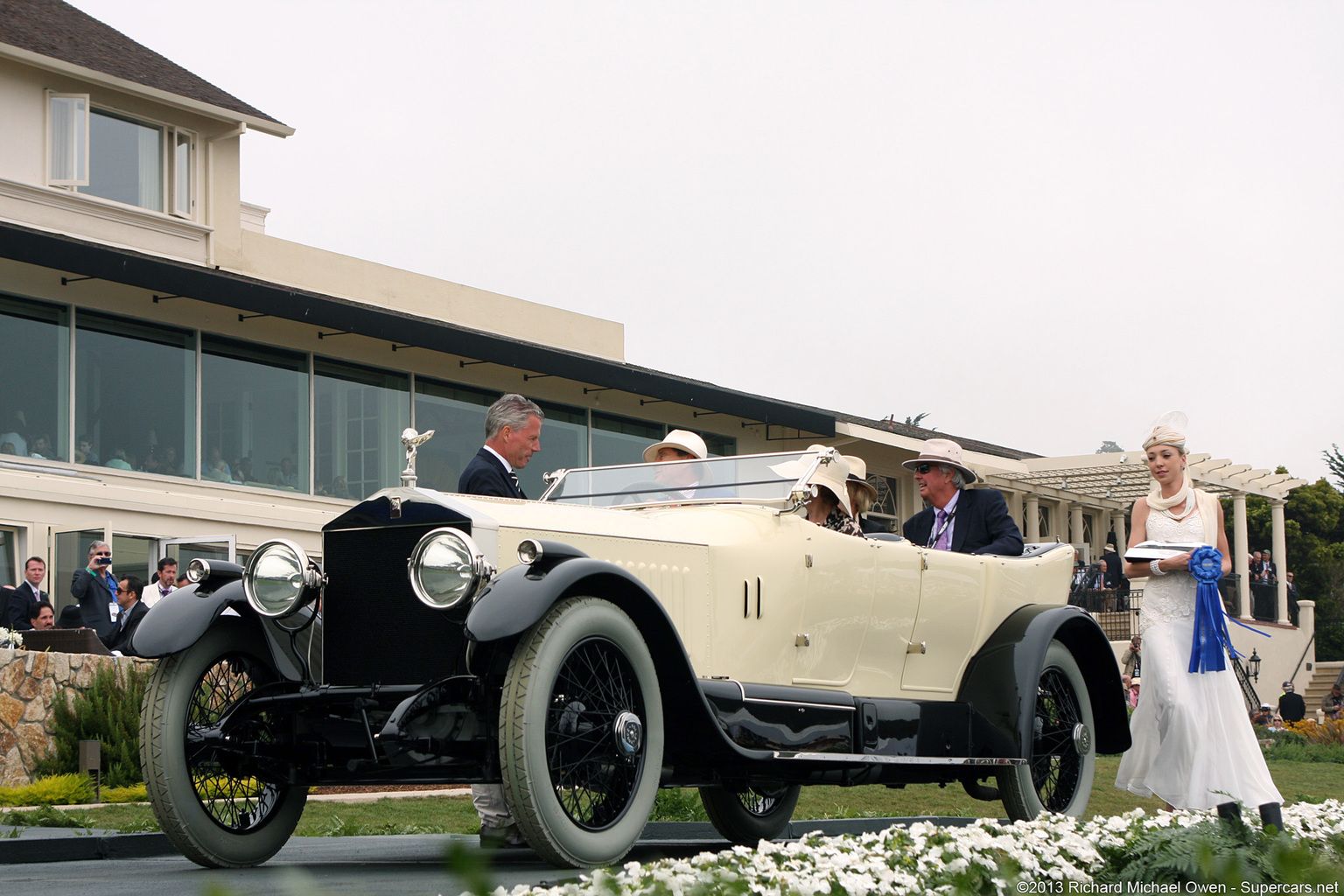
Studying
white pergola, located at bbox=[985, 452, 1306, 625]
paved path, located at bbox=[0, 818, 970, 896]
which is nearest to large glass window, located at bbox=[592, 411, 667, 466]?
white pergola, located at bbox=[985, 452, 1306, 625]

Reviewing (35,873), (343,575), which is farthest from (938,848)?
(35,873)

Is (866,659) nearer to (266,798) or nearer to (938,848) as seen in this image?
(938,848)

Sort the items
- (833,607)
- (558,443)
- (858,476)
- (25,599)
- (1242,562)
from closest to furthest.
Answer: (833,607), (858,476), (25,599), (558,443), (1242,562)

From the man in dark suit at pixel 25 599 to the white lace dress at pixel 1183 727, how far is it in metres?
10.5

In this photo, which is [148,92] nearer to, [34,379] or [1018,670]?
[34,379]

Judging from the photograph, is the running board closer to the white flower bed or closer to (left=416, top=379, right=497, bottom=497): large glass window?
the white flower bed

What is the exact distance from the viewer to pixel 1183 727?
710cm

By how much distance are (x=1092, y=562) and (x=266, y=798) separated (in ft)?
114

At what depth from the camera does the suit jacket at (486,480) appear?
695 centimetres

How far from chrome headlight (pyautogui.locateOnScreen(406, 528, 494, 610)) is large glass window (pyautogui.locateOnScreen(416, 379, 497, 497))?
16816mm

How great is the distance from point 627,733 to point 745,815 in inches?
120

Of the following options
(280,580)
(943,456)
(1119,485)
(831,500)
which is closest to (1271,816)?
(831,500)

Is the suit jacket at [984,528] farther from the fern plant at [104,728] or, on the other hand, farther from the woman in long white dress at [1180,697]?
the fern plant at [104,728]

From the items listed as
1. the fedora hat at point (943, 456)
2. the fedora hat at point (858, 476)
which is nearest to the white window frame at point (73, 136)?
the fedora hat at point (943, 456)
